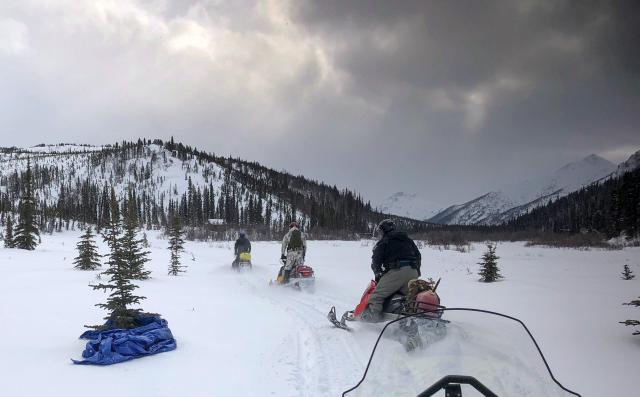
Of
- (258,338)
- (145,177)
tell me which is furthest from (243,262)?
(145,177)

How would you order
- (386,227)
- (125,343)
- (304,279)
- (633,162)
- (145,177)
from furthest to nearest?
(145,177) → (633,162) → (304,279) → (386,227) → (125,343)

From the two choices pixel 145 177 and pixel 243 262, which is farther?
pixel 145 177

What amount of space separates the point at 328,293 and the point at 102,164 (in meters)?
167

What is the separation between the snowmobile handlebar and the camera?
1863 millimetres

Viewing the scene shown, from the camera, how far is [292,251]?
43.6ft

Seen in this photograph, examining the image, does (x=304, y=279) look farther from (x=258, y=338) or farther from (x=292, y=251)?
(x=258, y=338)

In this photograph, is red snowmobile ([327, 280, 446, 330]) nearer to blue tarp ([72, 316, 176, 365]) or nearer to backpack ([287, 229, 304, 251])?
blue tarp ([72, 316, 176, 365])

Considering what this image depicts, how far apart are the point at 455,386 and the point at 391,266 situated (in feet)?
17.3

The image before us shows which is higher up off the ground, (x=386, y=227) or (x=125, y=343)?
(x=386, y=227)

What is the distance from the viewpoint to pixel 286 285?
12789 millimetres

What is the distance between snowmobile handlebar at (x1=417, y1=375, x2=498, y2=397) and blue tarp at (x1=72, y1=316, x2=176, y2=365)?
4871 millimetres

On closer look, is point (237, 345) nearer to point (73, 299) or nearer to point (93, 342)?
point (93, 342)

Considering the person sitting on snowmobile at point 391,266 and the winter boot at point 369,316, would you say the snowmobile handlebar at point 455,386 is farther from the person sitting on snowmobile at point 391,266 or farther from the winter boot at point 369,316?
the winter boot at point 369,316

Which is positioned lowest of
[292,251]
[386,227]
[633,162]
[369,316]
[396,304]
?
[369,316]
